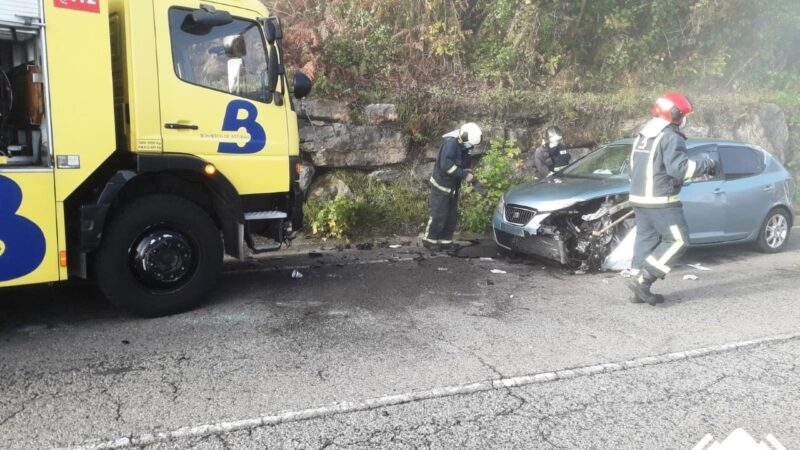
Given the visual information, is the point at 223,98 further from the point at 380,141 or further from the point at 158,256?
the point at 380,141

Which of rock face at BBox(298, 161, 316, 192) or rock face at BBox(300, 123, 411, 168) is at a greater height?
rock face at BBox(300, 123, 411, 168)

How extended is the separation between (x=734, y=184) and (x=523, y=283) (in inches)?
128

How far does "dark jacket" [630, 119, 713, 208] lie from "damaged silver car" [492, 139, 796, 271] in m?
1.20

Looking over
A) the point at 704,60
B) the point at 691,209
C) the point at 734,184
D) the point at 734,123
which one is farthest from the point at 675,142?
the point at 704,60

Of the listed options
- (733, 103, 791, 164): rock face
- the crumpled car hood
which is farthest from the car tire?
(733, 103, 791, 164): rock face

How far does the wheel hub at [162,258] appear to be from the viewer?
5.27 meters

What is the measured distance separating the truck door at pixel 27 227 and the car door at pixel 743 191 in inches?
287

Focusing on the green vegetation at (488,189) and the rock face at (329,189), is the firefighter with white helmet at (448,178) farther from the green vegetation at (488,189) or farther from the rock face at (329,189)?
the rock face at (329,189)

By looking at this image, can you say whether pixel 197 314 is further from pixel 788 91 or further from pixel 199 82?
pixel 788 91

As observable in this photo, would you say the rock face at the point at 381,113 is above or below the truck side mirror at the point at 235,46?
below

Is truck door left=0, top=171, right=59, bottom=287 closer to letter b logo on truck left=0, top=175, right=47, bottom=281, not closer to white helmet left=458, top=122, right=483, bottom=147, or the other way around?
letter b logo on truck left=0, top=175, right=47, bottom=281

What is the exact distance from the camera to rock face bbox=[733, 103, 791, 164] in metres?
13.7

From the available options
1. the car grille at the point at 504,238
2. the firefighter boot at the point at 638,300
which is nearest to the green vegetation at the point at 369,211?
the car grille at the point at 504,238

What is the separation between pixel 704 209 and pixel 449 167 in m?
3.15
